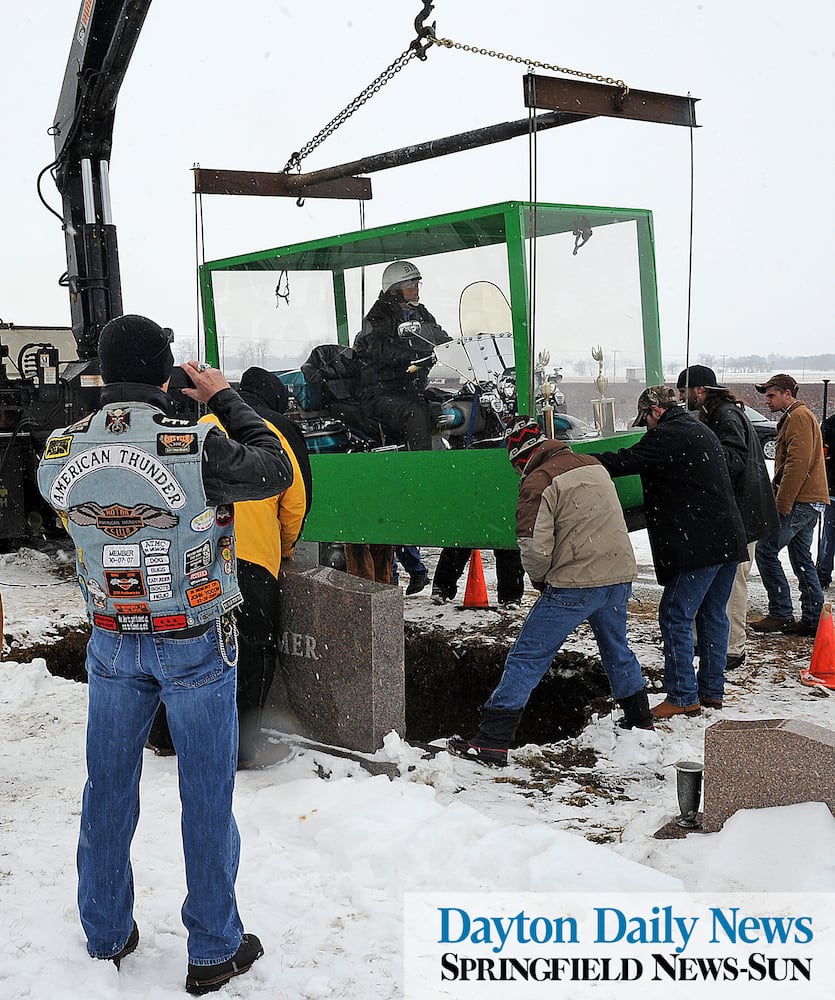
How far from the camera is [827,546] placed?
9125 mm

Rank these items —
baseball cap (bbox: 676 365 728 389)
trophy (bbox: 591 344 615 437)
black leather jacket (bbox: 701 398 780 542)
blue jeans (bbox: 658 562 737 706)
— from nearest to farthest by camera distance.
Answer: blue jeans (bbox: 658 562 737 706) → black leather jacket (bbox: 701 398 780 542) → baseball cap (bbox: 676 365 728 389) → trophy (bbox: 591 344 615 437)

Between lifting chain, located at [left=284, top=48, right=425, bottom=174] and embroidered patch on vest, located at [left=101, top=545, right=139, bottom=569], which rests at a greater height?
lifting chain, located at [left=284, top=48, right=425, bottom=174]

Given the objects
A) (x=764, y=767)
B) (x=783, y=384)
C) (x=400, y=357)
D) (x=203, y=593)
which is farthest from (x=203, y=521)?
(x=783, y=384)

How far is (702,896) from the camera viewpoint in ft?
11.3

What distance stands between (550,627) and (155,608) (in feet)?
9.04

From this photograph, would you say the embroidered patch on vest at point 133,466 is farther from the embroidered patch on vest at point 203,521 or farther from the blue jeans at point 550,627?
the blue jeans at point 550,627

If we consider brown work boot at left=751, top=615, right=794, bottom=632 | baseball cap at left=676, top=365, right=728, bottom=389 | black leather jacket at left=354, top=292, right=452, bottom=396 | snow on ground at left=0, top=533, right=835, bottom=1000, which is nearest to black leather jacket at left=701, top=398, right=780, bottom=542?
baseball cap at left=676, top=365, right=728, bottom=389

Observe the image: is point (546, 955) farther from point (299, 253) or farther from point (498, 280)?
point (299, 253)

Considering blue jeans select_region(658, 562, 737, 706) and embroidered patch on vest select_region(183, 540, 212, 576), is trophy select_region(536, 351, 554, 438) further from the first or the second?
embroidered patch on vest select_region(183, 540, 212, 576)

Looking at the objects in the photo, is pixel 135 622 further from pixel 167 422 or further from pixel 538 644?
pixel 538 644

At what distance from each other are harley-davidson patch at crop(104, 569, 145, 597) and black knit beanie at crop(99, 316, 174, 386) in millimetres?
592

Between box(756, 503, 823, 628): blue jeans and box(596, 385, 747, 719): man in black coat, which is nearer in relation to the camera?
box(596, 385, 747, 719): man in black coat

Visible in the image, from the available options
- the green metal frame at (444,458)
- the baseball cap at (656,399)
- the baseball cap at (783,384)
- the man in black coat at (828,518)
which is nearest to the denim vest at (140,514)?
the green metal frame at (444,458)

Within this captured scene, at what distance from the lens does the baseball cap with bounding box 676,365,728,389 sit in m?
6.55
